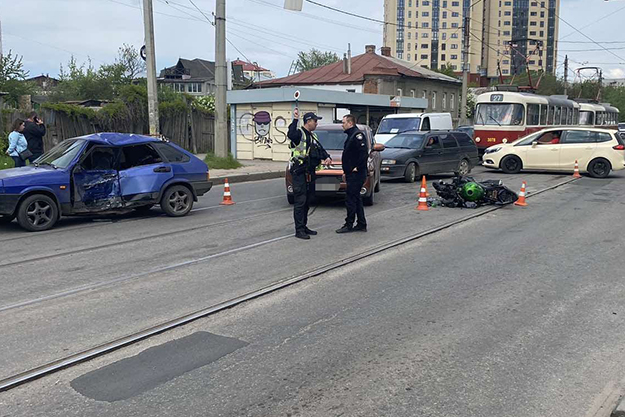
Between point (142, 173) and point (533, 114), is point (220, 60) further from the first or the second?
point (533, 114)

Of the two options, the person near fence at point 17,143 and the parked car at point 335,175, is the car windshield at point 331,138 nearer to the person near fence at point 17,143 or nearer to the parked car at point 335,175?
the parked car at point 335,175

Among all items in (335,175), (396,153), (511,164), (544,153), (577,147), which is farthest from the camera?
(511,164)

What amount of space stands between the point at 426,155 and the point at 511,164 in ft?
14.7

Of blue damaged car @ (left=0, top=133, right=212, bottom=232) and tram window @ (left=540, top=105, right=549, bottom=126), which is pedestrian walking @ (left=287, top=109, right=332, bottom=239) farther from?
tram window @ (left=540, top=105, right=549, bottom=126)

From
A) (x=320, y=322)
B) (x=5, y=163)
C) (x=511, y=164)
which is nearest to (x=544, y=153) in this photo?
(x=511, y=164)

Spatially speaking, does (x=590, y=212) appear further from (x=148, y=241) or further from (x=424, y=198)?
(x=148, y=241)

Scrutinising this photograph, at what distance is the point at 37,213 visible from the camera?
9727 millimetres

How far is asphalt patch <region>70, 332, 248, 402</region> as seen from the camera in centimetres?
407

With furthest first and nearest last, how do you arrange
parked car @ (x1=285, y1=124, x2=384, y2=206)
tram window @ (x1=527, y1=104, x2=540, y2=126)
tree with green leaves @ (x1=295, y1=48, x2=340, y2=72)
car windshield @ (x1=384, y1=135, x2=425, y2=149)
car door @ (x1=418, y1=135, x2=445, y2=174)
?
1. tree with green leaves @ (x1=295, y1=48, x2=340, y2=72)
2. tram window @ (x1=527, y1=104, x2=540, y2=126)
3. car windshield @ (x1=384, y1=135, x2=425, y2=149)
4. car door @ (x1=418, y1=135, x2=445, y2=174)
5. parked car @ (x1=285, y1=124, x2=384, y2=206)

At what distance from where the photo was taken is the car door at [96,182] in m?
10.1

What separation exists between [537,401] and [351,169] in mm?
5858

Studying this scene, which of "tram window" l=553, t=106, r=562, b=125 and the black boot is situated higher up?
"tram window" l=553, t=106, r=562, b=125

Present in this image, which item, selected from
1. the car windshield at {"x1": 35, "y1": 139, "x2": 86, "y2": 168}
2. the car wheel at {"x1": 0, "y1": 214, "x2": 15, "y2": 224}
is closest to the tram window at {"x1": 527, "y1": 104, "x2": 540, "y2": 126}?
the car windshield at {"x1": 35, "y1": 139, "x2": 86, "y2": 168}

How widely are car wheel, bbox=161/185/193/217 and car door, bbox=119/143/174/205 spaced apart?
0.21 metres
